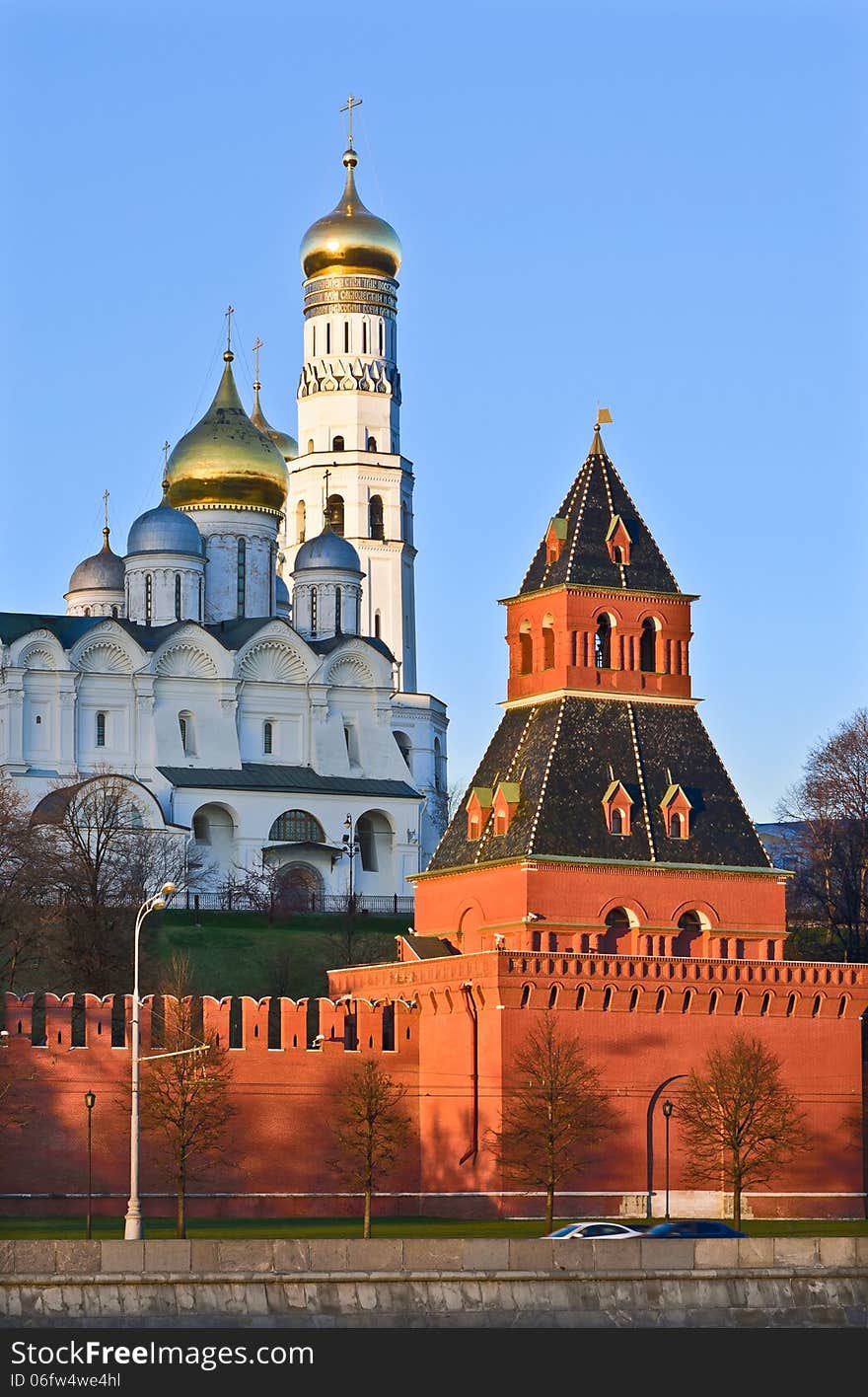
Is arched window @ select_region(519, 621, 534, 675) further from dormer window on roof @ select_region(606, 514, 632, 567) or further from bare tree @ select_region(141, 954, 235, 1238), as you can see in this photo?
bare tree @ select_region(141, 954, 235, 1238)

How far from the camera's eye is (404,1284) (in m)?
45.8

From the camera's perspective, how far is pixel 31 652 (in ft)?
318

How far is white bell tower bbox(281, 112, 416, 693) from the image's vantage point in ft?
382

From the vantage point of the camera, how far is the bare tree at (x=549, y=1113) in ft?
197

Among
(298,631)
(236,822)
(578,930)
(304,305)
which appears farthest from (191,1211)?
(304,305)

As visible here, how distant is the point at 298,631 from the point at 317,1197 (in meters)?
45.7

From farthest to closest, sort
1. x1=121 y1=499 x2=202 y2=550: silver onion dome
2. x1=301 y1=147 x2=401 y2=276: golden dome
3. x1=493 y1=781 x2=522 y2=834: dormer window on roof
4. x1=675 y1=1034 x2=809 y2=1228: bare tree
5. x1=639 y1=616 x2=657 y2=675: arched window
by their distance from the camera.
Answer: x1=301 y1=147 x2=401 y2=276: golden dome, x1=121 y1=499 x2=202 y2=550: silver onion dome, x1=639 y1=616 x2=657 y2=675: arched window, x1=493 y1=781 x2=522 y2=834: dormer window on roof, x1=675 y1=1034 x2=809 y2=1228: bare tree

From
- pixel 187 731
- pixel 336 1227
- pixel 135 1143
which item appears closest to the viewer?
pixel 135 1143

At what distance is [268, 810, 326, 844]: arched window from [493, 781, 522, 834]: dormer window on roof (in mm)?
33922

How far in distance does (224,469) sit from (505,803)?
149ft

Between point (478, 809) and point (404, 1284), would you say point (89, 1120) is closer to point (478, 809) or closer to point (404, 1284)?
point (478, 809)

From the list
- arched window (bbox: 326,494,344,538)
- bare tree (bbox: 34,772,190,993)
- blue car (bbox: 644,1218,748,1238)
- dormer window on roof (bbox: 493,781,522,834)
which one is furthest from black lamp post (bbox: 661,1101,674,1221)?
arched window (bbox: 326,494,344,538)

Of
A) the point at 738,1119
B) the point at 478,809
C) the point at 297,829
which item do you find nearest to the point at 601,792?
the point at 478,809
